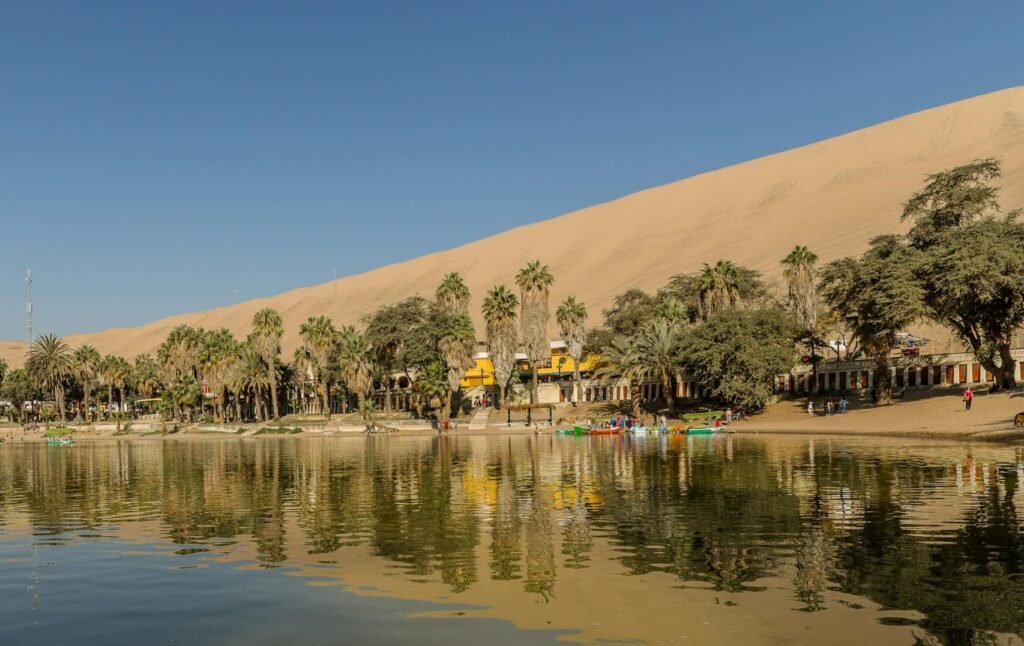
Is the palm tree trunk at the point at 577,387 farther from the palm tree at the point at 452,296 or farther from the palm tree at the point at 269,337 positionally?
the palm tree at the point at 269,337

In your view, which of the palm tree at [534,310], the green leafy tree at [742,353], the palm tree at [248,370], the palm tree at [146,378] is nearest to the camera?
the green leafy tree at [742,353]

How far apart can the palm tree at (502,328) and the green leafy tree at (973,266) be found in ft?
114

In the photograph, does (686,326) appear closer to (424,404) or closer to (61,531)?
(424,404)

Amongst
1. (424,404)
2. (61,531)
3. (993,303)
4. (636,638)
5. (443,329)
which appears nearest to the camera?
(636,638)

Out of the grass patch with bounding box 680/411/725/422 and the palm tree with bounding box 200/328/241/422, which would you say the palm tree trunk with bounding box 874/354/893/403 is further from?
the palm tree with bounding box 200/328/241/422

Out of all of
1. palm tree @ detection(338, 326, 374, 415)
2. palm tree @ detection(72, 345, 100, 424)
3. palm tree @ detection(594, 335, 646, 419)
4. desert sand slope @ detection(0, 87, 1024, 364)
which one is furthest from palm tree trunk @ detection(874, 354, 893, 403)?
palm tree @ detection(72, 345, 100, 424)

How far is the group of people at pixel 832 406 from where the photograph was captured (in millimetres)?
60778

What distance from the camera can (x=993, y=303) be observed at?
54.5 meters

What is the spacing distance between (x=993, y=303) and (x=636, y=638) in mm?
53103

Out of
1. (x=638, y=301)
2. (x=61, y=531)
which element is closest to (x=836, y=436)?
(x=61, y=531)

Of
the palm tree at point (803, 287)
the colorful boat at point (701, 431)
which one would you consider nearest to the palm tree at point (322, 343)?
the colorful boat at point (701, 431)

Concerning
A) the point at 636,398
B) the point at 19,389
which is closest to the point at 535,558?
the point at 636,398

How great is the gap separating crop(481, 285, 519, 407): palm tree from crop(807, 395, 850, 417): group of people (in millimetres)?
26763

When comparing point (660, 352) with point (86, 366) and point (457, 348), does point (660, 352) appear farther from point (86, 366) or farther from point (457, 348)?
point (86, 366)
